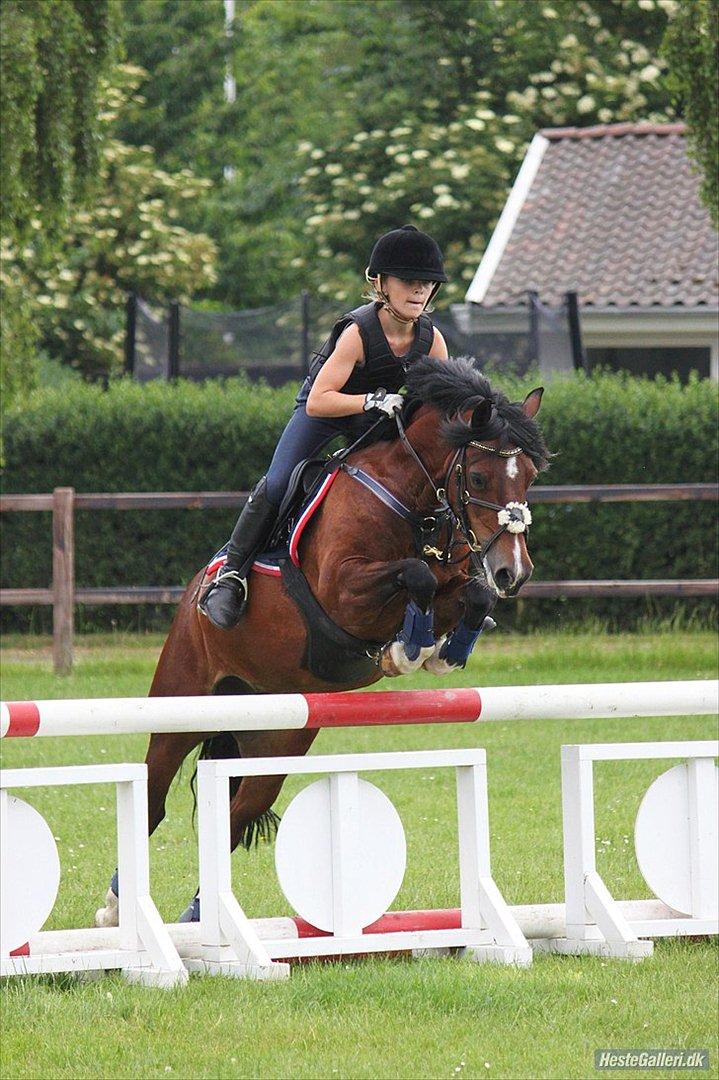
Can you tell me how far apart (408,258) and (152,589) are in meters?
7.90

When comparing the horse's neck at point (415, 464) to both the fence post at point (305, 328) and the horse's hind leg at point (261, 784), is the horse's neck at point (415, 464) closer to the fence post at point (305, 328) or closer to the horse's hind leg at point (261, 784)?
the horse's hind leg at point (261, 784)

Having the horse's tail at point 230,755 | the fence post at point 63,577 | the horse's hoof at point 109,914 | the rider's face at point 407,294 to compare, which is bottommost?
the fence post at point 63,577

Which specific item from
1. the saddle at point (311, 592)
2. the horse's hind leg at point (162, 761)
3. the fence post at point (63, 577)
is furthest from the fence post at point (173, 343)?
the saddle at point (311, 592)

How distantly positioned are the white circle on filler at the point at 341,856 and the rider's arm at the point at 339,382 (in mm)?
1292

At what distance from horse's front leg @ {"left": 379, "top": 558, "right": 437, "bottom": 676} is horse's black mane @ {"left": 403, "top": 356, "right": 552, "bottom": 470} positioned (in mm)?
457

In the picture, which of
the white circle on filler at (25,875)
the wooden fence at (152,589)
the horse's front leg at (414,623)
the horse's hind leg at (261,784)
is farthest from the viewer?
the wooden fence at (152,589)

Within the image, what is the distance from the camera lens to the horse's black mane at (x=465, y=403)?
17.4 feet

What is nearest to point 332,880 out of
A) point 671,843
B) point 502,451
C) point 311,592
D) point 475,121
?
point 311,592

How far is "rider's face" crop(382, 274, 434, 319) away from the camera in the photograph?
18.5ft

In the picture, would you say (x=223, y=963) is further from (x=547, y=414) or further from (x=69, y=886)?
(x=547, y=414)

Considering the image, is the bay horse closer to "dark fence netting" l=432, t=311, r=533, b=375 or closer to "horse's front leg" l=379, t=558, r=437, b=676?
"horse's front leg" l=379, t=558, r=437, b=676

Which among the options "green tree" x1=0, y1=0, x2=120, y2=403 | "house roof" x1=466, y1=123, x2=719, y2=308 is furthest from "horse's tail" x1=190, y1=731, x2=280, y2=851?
"house roof" x1=466, y1=123, x2=719, y2=308

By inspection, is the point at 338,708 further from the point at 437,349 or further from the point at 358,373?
the point at 437,349

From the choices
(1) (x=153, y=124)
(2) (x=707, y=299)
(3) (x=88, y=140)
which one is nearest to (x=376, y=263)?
(3) (x=88, y=140)
